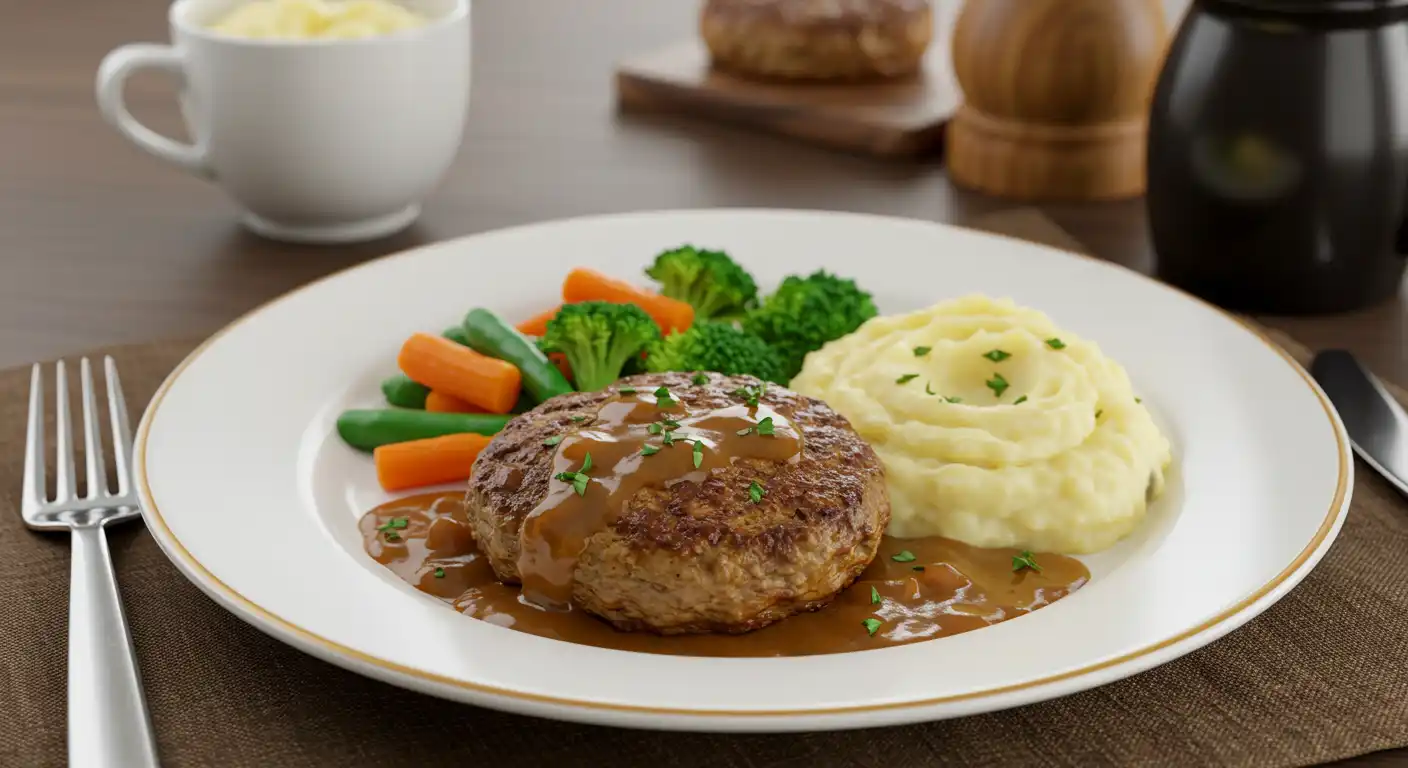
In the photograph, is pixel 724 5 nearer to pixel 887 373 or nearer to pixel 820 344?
pixel 820 344

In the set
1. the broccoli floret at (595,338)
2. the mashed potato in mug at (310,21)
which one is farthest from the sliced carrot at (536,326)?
the mashed potato in mug at (310,21)

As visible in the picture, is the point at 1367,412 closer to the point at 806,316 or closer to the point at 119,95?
the point at 806,316

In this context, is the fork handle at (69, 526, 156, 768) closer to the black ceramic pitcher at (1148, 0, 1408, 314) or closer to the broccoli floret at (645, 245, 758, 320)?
the broccoli floret at (645, 245, 758, 320)

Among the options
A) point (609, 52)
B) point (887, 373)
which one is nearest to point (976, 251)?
point (887, 373)

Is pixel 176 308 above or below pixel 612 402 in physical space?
below

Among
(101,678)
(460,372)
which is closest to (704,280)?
(460,372)

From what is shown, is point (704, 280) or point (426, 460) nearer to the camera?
point (426, 460)
